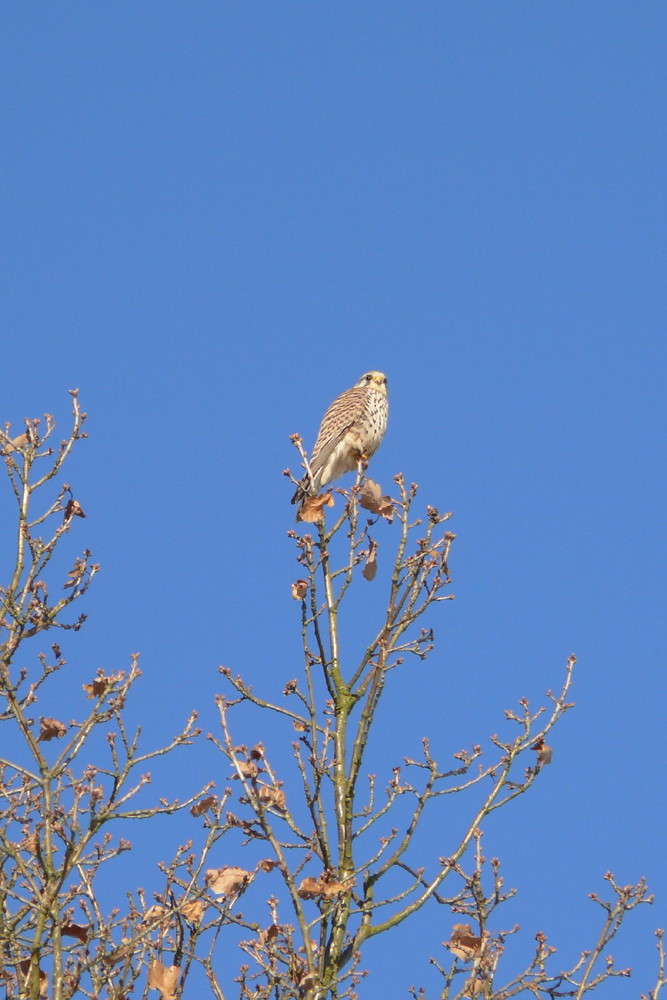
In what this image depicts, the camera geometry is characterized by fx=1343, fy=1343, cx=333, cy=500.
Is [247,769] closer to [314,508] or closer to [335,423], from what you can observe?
[314,508]

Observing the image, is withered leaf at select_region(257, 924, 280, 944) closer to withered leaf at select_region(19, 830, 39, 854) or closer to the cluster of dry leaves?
withered leaf at select_region(19, 830, 39, 854)

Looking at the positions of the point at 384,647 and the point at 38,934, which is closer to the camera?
the point at 38,934

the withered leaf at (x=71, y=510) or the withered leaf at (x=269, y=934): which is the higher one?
the withered leaf at (x=71, y=510)

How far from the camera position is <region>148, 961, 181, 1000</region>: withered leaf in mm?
3912

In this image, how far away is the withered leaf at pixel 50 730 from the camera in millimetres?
4602

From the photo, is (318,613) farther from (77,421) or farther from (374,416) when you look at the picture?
(374,416)

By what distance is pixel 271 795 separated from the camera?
418cm

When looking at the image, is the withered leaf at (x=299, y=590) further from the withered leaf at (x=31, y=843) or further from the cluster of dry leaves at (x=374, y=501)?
the withered leaf at (x=31, y=843)

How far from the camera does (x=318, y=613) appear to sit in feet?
15.0

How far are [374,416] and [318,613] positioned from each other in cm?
620

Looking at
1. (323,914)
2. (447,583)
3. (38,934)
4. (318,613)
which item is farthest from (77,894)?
(447,583)

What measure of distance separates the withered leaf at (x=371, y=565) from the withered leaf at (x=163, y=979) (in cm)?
158

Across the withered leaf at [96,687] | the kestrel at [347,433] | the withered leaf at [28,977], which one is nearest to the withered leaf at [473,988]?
the withered leaf at [28,977]

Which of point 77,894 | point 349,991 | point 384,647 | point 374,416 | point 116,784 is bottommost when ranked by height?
point 349,991
